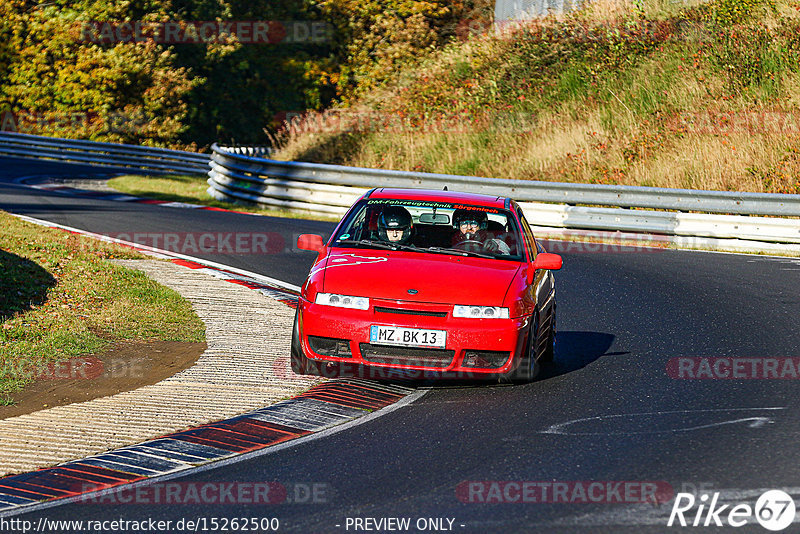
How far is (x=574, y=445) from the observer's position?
6801 mm

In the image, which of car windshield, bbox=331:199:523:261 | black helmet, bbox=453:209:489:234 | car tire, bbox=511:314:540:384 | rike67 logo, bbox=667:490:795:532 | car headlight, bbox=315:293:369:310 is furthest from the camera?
black helmet, bbox=453:209:489:234

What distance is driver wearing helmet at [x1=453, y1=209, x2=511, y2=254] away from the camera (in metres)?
9.27

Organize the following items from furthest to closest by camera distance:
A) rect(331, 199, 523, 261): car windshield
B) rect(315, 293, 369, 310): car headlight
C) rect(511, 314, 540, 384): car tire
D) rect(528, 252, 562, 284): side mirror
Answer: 1. rect(331, 199, 523, 261): car windshield
2. rect(528, 252, 562, 284): side mirror
3. rect(511, 314, 540, 384): car tire
4. rect(315, 293, 369, 310): car headlight

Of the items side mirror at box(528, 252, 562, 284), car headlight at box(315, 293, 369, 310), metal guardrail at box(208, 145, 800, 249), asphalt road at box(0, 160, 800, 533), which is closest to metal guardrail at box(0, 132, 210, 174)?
metal guardrail at box(208, 145, 800, 249)

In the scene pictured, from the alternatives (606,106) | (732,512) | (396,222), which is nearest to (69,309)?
(396,222)

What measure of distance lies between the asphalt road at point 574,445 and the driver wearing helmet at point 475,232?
1.15 m

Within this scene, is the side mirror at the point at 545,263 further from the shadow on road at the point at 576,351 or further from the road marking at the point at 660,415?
the road marking at the point at 660,415

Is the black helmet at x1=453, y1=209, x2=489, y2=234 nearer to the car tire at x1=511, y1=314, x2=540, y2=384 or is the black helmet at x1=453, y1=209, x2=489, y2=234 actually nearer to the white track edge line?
the car tire at x1=511, y1=314, x2=540, y2=384

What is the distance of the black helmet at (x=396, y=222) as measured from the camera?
929 centimetres

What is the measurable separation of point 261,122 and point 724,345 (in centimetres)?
4172

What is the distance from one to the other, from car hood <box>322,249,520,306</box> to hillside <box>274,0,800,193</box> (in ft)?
47.3

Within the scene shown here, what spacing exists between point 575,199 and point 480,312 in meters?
11.9

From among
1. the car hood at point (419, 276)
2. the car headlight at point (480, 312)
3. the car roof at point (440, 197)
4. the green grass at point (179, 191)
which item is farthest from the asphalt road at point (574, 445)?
the green grass at point (179, 191)

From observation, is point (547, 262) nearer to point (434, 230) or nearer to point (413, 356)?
point (434, 230)
